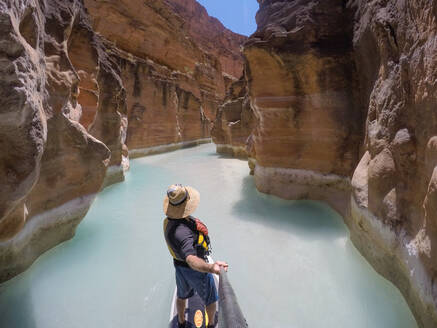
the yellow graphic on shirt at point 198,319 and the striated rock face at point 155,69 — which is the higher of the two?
the striated rock face at point 155,69

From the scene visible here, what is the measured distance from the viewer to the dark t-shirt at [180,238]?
1.58m

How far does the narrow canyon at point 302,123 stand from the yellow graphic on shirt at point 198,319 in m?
1.90

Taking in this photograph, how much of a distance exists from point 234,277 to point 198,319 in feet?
3.40

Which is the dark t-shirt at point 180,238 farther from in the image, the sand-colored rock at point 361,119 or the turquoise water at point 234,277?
the sand-colored rock at point 361,119

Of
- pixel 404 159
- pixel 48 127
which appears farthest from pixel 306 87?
pixel 48 127

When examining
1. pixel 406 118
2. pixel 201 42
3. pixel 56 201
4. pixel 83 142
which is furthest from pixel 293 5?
pixel 201 42

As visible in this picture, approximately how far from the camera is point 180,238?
1623mm

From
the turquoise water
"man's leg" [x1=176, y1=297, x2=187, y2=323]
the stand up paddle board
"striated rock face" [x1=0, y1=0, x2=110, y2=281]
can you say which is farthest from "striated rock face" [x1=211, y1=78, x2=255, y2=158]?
"man's leg" [x1=176, y1=297, x2=187, y2=323]

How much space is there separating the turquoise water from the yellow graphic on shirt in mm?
499

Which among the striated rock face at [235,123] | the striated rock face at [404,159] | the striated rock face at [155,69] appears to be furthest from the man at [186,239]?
the striated rock face at [155,69]

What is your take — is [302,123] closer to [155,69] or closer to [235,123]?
[235,123]

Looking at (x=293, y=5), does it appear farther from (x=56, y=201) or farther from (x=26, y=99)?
(x=56, y=201)

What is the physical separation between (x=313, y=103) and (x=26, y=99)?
5093 millimetres

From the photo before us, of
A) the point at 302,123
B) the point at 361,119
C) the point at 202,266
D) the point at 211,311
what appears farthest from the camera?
the point at 302,123
